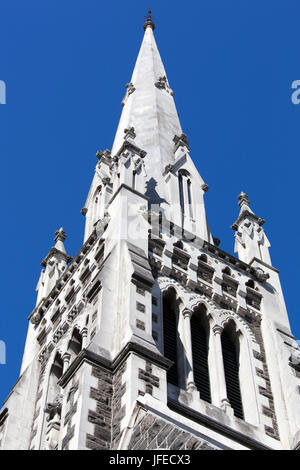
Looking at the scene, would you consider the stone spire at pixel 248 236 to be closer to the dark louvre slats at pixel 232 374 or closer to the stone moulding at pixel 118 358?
the dark louvre slats at pixel 232 374

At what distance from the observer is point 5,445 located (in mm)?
26781

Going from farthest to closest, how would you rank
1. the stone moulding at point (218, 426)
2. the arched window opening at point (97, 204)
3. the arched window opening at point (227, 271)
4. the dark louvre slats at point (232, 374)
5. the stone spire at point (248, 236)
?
the arched window opening at point (97, 204) < the stone spire at point (248, 236) < the arched window opening at point (227, 271) < the dark louvre slats at point (232, 374) < the stone moulding at point (218, 426)

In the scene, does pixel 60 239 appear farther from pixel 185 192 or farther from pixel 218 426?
pixel 218 426

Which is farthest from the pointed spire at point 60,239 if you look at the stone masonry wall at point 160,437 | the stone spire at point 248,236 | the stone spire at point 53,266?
the stone masonry wall at point 160,437

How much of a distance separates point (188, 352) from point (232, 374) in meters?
1.73

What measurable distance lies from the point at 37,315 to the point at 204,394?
8.90 m

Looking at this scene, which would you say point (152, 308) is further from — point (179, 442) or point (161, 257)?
point (179, 442)

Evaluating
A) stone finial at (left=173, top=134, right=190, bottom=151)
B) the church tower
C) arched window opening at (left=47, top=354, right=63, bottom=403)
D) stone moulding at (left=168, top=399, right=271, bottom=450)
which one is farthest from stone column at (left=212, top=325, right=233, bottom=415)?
stone finial at (left=173, top=134, right=190, bottom=151)

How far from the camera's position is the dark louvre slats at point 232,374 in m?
26.6

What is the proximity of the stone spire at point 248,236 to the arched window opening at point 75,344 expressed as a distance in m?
7.58

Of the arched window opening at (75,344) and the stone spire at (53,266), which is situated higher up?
the stone spire at (53,266)

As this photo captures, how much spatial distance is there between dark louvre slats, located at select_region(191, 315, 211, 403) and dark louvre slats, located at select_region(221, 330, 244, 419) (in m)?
0.66

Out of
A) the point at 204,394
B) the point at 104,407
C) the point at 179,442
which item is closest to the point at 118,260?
the point at 204,394

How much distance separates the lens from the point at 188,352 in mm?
26812
